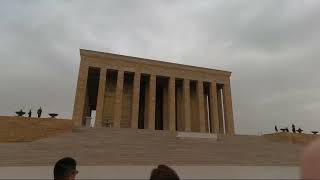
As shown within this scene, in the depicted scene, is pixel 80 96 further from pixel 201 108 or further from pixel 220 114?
pixel 220 114

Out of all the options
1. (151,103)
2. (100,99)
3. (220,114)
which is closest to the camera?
(100,99)

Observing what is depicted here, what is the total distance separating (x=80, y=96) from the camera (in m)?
22.5

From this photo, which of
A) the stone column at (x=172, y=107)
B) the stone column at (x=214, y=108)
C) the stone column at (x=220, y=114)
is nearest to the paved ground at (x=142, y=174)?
the stone column at (x=172, y=107)

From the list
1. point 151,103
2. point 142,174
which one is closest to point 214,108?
point 151,103

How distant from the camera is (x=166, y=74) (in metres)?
26.4

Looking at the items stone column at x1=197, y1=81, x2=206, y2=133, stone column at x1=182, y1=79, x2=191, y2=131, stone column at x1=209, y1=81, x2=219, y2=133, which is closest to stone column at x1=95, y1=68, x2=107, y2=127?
stone column at x1=182, y1=79, x2=191, y2=131

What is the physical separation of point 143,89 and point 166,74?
15.6 ft

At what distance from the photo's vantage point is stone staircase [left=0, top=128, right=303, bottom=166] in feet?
39.5

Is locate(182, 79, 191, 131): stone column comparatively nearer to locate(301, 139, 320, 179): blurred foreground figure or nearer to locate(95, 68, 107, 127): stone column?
locate(95, 68, 107, 127): stone column

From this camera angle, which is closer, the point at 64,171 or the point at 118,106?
the point at 64,171

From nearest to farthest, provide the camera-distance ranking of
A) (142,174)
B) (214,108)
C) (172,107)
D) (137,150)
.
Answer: (142,174) < (137,150) < (172,107) < (214,108)

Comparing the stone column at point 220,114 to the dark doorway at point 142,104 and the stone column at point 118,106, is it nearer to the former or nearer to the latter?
the dark doorway at point 142,104

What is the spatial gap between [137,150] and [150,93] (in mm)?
11639

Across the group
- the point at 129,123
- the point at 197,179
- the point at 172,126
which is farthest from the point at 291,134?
the point at 197,179
